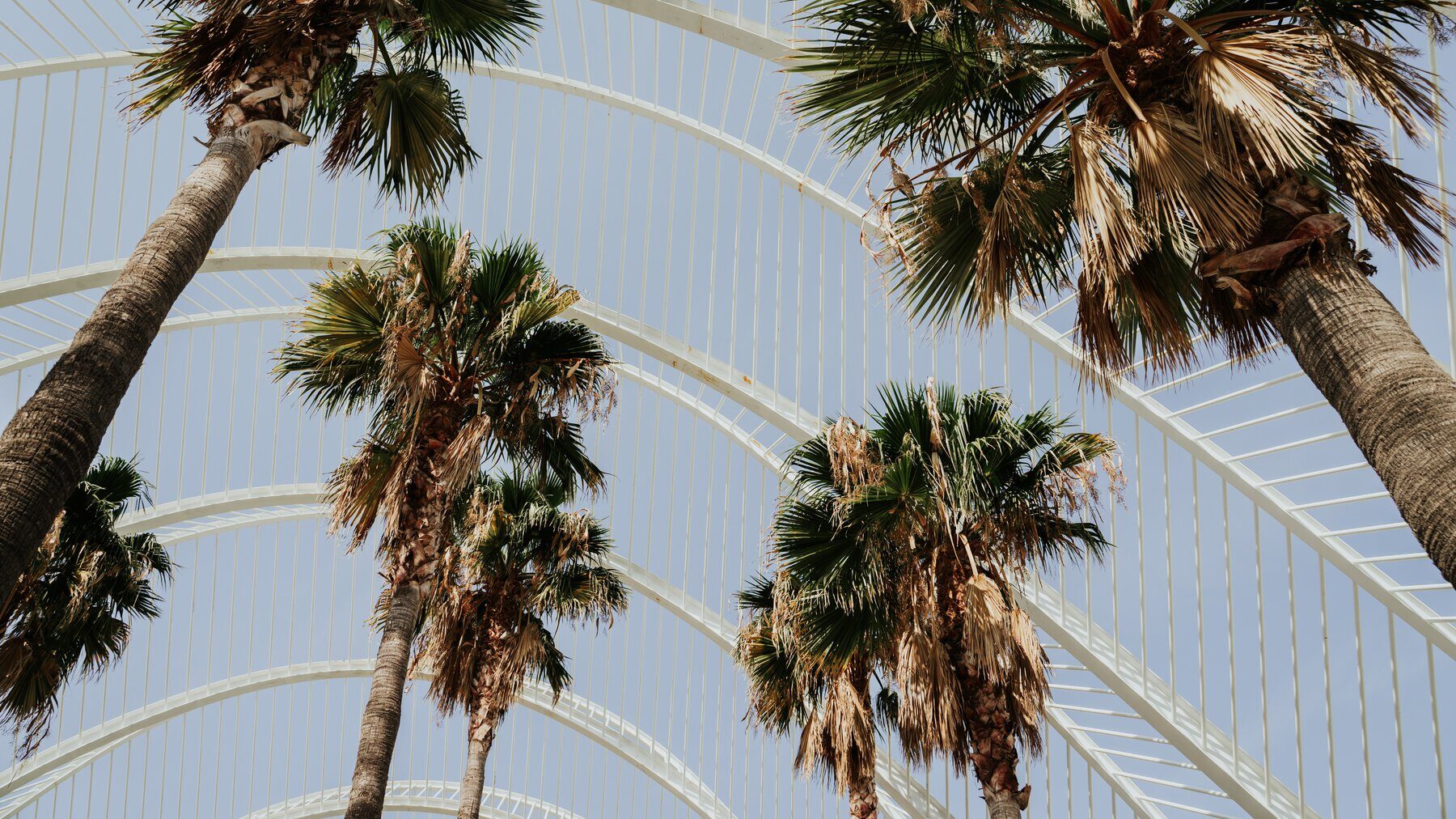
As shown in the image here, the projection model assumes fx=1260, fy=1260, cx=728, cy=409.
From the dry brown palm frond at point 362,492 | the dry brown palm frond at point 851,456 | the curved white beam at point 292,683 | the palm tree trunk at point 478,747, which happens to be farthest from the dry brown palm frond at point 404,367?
the curved white beam at point 292,683

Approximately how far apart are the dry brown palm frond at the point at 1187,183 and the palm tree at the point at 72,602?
42.2 ft

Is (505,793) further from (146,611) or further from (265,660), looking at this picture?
(146,611)

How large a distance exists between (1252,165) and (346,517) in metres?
8.85

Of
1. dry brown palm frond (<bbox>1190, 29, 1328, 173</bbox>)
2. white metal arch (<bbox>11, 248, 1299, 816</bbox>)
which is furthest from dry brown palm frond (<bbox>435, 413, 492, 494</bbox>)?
white metal arch (<bbox>11, 248, 1299, 816</bbox>)

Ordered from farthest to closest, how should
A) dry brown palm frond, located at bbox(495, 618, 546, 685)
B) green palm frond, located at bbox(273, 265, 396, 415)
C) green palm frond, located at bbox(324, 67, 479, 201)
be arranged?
1. dry brown palm frond, located at bbox(495, 618, 546, 685)
2. green palm frond, located at bbox(273, 265, 396, 415)
3. green palm frond, located at bbox(324, 67, 479, 201)

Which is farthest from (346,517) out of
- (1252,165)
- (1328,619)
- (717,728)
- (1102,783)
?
(717,728)

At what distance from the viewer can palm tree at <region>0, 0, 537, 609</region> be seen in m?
4.70

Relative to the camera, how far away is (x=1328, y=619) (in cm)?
1593

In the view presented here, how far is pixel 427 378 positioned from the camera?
11.4 meters

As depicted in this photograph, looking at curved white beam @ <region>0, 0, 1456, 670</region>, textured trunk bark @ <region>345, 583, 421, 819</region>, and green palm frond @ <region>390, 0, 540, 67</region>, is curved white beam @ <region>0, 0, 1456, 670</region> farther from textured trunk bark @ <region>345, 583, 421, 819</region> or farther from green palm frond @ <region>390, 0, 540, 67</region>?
textured trunk bark @ <region>345, 583, 421, 819</region>

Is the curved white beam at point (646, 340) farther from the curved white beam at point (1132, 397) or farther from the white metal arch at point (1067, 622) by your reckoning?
the curved white beam at point (1132, 397)

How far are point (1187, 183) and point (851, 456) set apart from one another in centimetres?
621

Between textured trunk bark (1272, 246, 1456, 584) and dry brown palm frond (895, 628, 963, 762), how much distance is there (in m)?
5.53

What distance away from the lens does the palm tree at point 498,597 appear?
51.3 feet
